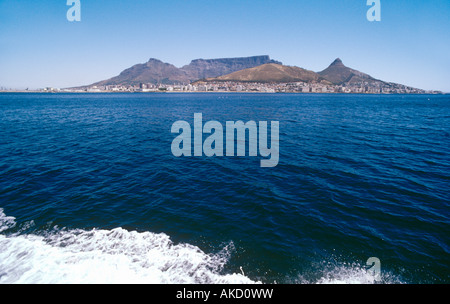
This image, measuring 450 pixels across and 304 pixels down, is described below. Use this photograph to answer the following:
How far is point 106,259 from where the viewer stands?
11.8m

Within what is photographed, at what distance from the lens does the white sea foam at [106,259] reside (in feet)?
34.7

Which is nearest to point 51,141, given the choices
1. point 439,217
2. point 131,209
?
point 131,209

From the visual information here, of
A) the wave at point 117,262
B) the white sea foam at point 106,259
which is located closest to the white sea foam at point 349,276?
the wave at point 117,262

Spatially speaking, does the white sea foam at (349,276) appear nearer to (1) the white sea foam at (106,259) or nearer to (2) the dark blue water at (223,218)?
(2) the dark blue water at (223,218)

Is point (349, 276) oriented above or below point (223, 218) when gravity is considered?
below

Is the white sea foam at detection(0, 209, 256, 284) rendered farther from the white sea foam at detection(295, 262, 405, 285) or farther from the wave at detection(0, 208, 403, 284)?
the white sea foam at detection(295, 262, 405, 285)

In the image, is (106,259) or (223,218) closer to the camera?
(106,259)

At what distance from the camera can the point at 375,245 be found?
1272cm

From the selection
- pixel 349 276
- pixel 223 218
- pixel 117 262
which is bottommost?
pixel 349 276

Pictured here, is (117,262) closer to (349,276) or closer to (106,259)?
(106,259)

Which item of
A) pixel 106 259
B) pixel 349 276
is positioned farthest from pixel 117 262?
pixel 349 276

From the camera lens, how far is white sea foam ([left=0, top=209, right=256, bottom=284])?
34.7ft

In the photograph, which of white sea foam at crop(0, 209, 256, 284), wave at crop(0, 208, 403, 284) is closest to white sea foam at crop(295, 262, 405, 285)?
wave at crop(0, 208, 403, 284)

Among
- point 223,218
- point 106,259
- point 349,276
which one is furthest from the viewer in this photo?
point 223,218
